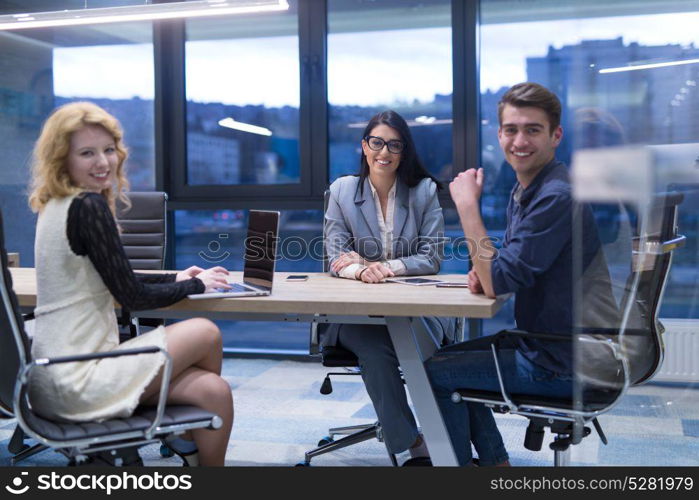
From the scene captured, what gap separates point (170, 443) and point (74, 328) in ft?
1.45

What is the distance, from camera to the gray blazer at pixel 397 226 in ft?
10.1

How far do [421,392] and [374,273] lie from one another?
0.55 meters

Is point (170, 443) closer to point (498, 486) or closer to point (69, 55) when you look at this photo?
point (498, 486)

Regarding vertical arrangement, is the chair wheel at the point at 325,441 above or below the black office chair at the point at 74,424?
below

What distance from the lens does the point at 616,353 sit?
1779 mm

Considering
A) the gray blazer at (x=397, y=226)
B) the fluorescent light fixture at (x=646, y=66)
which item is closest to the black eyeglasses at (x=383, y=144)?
the gray blazer at (x=397, y=226)

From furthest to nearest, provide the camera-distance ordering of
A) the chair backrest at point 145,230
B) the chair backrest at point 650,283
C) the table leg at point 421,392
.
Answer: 1. the chair backrest at point 145,230
2. the table leg at point 421,392
3. the chair backrest at point 650,283

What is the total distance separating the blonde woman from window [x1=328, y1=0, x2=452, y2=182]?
2.83 m

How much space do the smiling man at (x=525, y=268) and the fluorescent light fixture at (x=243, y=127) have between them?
9.71ft

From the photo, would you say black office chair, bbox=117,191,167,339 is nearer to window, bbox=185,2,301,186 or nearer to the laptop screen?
the laptop screen

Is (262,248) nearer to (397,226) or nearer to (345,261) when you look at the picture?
(345,261)

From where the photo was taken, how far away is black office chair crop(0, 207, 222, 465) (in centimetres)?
185

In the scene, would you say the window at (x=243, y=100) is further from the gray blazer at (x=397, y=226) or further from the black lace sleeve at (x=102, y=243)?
the black lace sleeve at (x=102, y=243)

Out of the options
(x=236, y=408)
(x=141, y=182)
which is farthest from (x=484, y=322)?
(x=141, y=182)
